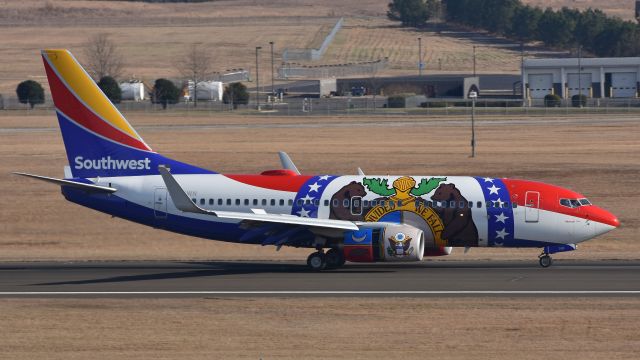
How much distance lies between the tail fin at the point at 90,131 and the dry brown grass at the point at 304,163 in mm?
6232

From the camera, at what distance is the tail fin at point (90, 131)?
47.9 m

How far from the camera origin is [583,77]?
172125 mm

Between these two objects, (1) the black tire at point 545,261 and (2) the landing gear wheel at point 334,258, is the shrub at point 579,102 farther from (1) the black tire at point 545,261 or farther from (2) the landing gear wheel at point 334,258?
(2) the landing gear wheel at point 334,258

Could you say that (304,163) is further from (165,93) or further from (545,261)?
(165,93)

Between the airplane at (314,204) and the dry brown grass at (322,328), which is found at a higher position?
the airplane at (314,204)

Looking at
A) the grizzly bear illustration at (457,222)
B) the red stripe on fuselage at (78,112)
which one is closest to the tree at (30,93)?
the red stripe on fuselage at (78,112)

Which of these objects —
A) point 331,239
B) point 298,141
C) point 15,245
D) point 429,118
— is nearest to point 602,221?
point 331,239

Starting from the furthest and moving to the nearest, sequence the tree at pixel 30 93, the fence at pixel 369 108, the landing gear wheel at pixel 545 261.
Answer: the tree at pixel 30 93
the fence at pixel 369 108
the landing gear wheel at pixel 545 261

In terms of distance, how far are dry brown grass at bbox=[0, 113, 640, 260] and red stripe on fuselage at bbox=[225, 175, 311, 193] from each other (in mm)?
5736

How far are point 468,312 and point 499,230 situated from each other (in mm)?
10235

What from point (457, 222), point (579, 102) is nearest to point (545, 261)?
point (457, 222)

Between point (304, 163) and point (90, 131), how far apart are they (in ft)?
122

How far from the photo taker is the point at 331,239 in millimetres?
45844

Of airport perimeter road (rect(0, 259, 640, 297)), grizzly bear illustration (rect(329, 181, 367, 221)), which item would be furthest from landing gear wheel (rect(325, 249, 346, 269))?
grizzly bear illustration (rect(329, 181, 367, 221))
